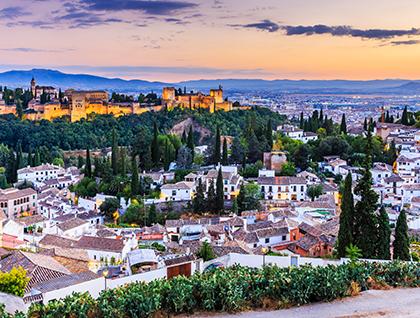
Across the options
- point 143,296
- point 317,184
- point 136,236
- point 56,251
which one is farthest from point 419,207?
point 143,296

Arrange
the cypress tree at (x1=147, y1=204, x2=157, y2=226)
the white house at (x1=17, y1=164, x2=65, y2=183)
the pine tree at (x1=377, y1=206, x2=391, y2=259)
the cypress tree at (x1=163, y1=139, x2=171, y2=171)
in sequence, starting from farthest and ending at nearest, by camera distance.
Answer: the white house at (x1=17, y1=164, x2=65, y2=183) < the cypress tree at (x1=163, y1=139, x2=171, y2=171) < the cypress tree at (x1=147, y1=204, x2=157, y2=226) < the pine tree at (x1=377, y1=206, x2=391, y2=259)

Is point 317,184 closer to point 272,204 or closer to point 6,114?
point 272,204

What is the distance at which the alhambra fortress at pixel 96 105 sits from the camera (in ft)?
201

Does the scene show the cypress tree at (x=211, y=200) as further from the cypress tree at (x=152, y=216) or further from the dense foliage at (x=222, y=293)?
the dense foliage at (x=222, y=293)

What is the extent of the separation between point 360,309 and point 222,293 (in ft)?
6.92

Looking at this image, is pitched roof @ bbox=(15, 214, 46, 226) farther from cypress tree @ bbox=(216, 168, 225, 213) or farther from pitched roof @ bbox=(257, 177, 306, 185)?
pitched roof @ bbox=(257, 177, 306, 185)

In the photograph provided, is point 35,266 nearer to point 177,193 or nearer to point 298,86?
point 177,193

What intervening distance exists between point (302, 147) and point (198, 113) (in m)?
24.2

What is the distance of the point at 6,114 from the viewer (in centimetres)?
6169

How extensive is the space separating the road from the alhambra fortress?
54.1 metres

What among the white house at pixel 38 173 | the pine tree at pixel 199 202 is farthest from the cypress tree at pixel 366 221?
the white house at pixel 38 173

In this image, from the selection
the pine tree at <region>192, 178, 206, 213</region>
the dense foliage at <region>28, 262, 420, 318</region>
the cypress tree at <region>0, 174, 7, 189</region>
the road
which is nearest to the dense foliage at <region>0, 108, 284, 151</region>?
the cypress tree at <region>0, 174, 7, 189</region>

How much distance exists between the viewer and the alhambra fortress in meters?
61.4

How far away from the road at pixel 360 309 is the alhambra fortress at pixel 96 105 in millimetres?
54117
